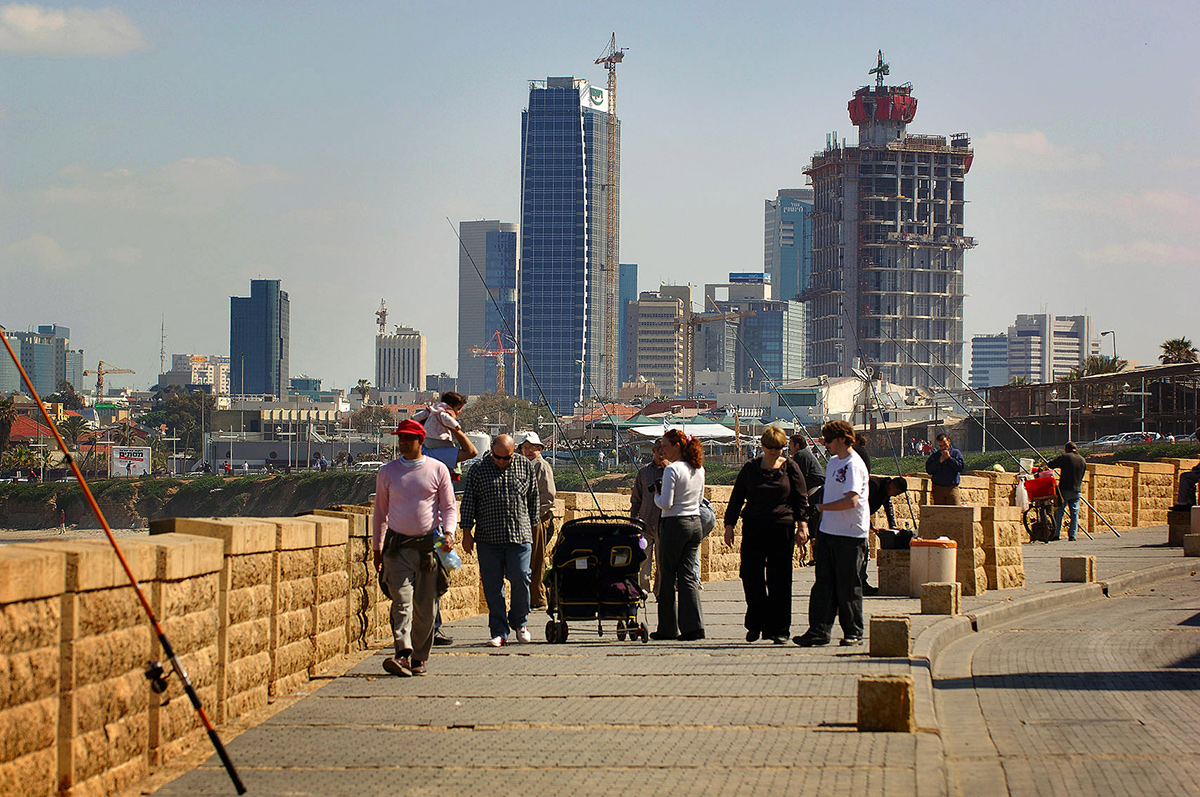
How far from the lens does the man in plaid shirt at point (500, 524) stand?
1028cm

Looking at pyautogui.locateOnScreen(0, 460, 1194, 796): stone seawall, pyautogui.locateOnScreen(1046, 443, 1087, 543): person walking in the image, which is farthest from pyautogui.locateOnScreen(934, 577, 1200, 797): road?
pyautogui.locateOnScreen(1046, 443, 1087, 543): person walking

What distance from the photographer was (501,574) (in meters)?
10.4

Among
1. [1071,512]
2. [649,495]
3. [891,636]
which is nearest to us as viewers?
[891,636]

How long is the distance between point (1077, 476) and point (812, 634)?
578 inches

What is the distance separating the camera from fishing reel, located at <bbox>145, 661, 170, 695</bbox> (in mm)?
5781

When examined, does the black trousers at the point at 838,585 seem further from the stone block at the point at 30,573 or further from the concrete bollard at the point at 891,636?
the stone block at the point at 30,573

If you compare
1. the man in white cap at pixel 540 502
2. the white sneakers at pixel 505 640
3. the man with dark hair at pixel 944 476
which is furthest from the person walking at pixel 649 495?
the man with dark hair at pixel 944 476

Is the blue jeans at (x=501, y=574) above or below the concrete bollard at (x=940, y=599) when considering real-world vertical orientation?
above

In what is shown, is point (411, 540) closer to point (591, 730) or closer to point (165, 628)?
point (591, 730)

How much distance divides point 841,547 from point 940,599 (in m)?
2.24

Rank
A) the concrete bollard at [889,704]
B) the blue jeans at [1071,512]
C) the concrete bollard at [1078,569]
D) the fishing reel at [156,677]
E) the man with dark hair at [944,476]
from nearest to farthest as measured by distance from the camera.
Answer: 1. the fishing reel at [156,677]
2. the concrete bollard at [889,704]
3. the concrete bollard at [1078,569]
4. the man with dark hair at [944,476]
5. the blue jeans at [1071,512]

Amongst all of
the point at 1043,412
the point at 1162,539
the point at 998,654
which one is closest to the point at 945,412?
the point at 1043,412

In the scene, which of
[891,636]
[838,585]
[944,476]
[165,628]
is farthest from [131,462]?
[165,628]

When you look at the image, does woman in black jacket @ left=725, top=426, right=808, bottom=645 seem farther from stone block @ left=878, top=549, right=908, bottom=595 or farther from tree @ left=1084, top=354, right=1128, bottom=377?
tree @ left=1084, top=354, right=1128, bottom=377
